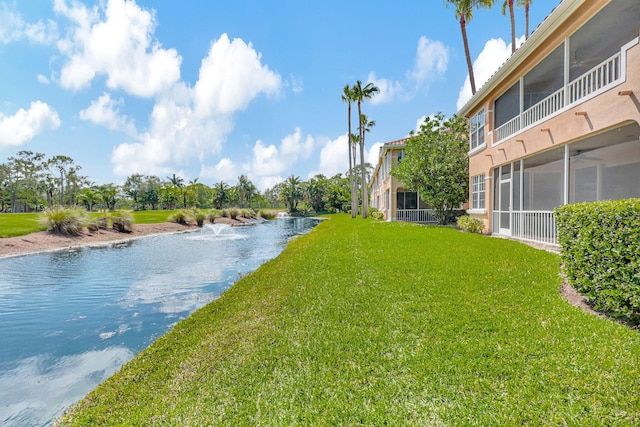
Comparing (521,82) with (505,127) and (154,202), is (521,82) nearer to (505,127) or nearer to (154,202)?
(505,127)

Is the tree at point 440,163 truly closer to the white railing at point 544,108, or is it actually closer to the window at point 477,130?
the window at point 477,130

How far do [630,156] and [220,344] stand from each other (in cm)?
1369

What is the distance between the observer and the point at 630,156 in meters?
10.2

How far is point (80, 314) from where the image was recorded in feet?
19.5

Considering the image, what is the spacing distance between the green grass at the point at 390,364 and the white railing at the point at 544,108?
6.13 metres

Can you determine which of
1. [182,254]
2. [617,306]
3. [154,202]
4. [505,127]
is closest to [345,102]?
[505,127]

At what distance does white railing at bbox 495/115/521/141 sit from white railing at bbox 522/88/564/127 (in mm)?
444

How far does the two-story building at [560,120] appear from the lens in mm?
7113

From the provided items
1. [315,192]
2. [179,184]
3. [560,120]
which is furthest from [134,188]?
[560,120]

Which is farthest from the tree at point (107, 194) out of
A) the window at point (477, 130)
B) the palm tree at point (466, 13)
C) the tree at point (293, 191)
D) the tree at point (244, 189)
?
the window at point (477, 130)

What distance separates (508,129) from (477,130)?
2883 millimetres

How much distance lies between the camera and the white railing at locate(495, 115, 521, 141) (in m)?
11.1

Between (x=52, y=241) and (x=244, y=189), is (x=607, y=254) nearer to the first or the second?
(x=52, y=241)

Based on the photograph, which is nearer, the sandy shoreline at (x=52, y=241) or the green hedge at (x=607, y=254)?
the green hedge at (x=607, y=254)
